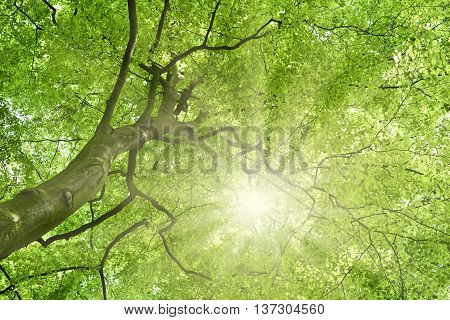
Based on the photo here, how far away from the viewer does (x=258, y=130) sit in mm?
8641

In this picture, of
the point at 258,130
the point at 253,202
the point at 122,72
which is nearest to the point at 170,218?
the point at 253,202

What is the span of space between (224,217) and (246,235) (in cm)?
74

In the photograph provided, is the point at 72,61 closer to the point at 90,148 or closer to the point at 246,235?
the point at 90,148

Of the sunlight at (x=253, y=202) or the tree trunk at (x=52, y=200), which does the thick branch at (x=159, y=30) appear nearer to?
the tree trunk at (x=52, y=200)

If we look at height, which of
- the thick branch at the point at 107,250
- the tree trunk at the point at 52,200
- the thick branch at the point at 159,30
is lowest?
the tree trunk at the point at 52,200

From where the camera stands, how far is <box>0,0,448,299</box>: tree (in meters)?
6.95

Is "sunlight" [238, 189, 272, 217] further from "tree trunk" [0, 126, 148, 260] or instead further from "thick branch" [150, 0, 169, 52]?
"tree trunk" [0, 126, 148, 260]

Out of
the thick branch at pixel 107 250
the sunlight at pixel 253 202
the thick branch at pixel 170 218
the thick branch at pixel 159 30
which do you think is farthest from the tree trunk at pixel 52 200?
the sunlight at pixel 253 202

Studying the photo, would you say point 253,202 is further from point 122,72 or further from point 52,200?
point 52,200

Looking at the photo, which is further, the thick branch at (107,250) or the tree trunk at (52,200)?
the thick branch at (107,250)

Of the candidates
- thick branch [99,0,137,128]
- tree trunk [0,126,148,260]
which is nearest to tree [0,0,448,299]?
thick branch [99,0,137,128]

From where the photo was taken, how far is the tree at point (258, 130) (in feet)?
22.8

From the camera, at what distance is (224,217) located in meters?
9.66

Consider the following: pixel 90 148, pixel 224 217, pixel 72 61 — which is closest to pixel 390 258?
pixel 224 217
